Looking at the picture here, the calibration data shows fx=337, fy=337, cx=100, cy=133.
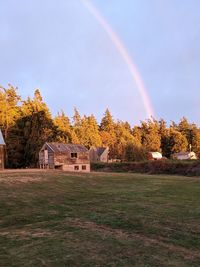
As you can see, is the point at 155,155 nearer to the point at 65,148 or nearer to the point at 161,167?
the point at 161,167

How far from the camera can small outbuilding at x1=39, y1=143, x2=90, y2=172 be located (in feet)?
207

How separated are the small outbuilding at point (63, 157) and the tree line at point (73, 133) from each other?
8276 millimetres

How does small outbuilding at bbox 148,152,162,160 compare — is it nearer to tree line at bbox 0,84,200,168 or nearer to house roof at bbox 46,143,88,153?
tree line at bbox 0,84,200,168

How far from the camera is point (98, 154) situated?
102 m

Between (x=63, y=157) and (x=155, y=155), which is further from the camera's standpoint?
(x=155, y=155)

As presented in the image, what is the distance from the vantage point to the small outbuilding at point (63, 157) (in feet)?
207

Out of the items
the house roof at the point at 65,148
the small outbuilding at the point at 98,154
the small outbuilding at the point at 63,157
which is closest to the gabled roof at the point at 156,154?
the small outbuilding at the point at 98,154

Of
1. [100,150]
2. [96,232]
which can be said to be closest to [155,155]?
[100,150]

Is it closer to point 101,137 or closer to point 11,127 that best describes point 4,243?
point 11,127

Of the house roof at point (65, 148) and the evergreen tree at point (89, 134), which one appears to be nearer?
the house roof at point (65, 148)

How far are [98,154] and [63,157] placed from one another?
38.5 metres

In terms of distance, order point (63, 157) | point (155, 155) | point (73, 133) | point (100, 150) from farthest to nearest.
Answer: point (155, 155) < point (100, 150) < point (73, 133) < point (63, 157)

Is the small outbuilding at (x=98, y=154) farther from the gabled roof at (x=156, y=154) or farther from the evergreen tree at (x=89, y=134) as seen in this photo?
the gabled roof at (x=156, y=154)

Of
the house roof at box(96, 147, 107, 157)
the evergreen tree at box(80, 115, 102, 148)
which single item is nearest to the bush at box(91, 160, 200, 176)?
the evergreen tree at box(80, 115, 102, 148)
